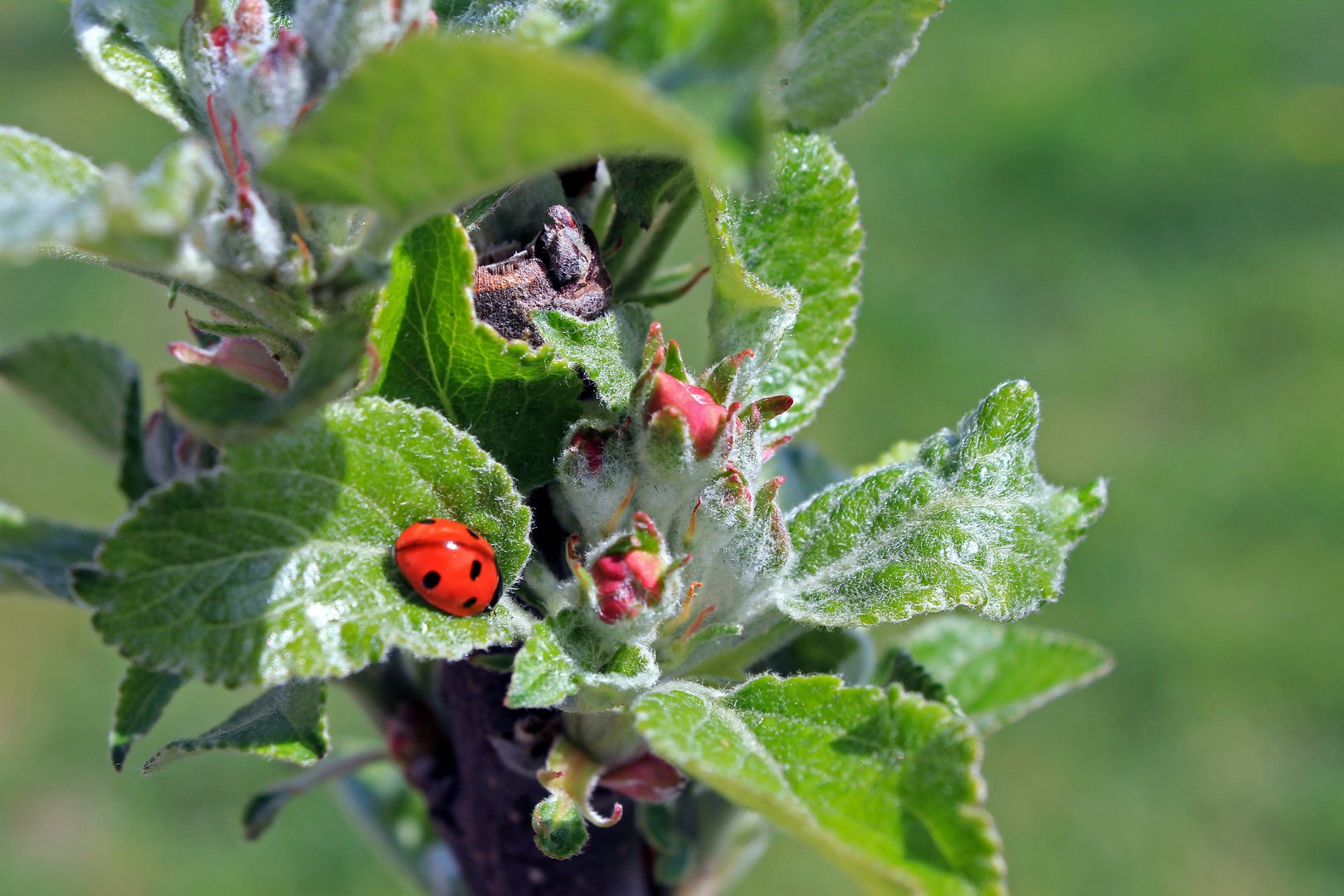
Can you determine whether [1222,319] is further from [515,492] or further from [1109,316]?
[515,492]

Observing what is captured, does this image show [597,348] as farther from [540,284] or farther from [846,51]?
[846,51]

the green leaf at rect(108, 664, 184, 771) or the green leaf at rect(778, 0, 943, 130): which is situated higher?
the green leaf at rect(778, 0, 943, 130)

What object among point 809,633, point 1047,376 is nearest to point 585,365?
point 809,633

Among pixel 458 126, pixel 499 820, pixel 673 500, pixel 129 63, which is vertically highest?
pixel 458 126

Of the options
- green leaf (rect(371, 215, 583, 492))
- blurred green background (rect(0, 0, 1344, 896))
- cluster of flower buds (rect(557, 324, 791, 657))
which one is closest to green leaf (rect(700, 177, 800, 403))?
cluster of flower buds (rect(557, 324, 791, 657))

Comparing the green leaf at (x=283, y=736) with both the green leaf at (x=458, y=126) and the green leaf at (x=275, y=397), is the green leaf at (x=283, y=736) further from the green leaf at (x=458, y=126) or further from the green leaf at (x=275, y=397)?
the green leaf at (x=458, y=126)

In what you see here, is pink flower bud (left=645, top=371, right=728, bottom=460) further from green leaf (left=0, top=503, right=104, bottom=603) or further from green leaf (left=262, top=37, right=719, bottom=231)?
green leaf (left=0, top=503, right=104, bottom=603)

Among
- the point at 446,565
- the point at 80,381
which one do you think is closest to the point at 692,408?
the point at 446,565
